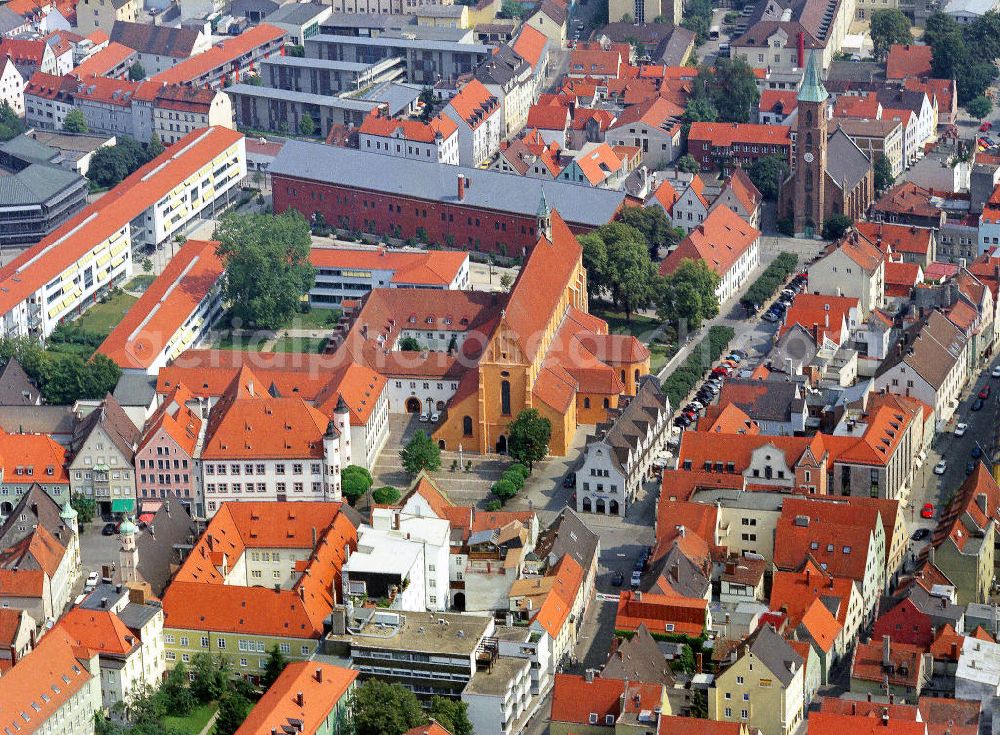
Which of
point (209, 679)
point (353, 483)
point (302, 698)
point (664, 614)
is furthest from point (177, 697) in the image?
point (664, 614)

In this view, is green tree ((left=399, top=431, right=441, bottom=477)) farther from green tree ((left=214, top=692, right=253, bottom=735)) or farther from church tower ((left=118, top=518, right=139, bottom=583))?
green tree ((left=214, top=692, right=253, bottom=735))

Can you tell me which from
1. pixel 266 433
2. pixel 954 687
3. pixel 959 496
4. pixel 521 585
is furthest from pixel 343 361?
pixel 954 687

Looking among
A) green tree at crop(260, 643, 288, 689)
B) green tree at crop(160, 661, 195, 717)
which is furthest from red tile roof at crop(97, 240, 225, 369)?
green tree at crop(160, 661, 195, 717)

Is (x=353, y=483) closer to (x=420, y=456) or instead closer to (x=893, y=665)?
(x=420, y=456)

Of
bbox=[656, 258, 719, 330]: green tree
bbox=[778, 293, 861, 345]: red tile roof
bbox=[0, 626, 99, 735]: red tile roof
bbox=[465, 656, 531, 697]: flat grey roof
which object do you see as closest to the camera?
bbox=[0, 626, 99, 735]: red tile roof

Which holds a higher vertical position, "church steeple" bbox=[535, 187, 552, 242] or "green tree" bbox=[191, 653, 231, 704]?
"church steeple" bbox=[535, 187, 552, 242]

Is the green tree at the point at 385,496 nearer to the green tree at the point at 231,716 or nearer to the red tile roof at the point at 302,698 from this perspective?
the red tile roof at the point at 302,698

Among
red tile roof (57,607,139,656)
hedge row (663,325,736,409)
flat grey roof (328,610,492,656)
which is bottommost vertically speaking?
hedge row (663,325,736,409)
